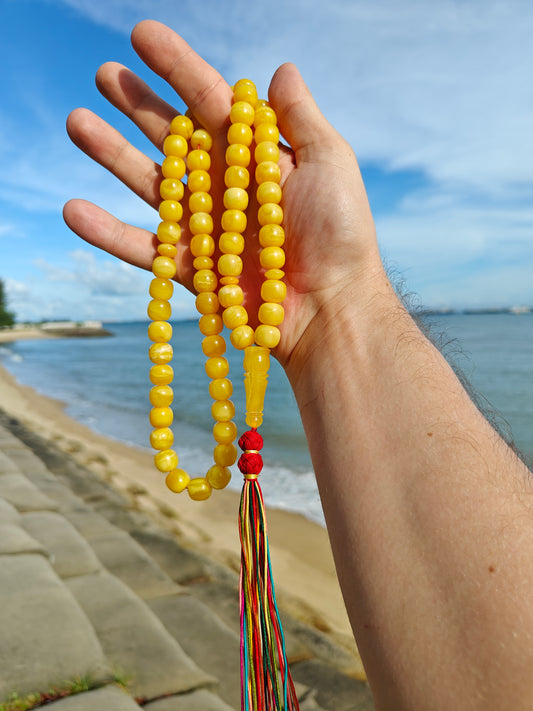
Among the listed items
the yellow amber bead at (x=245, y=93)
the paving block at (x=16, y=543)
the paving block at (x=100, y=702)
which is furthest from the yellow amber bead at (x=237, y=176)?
the paving block at (x=16, y=543)

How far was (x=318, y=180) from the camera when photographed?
4.93ft

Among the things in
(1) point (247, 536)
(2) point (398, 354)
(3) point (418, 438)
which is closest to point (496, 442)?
(3) point (418, 438)

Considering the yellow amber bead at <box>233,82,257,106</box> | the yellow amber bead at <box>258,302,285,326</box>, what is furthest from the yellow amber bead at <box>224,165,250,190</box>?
the yellow amber bead at <box>258,302,285,326</box>

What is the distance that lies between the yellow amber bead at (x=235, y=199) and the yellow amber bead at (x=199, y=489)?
873 millimetres

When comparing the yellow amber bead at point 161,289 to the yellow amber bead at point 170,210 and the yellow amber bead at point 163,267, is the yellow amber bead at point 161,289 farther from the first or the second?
the yellow amber bead at point 170,210

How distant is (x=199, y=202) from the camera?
1.62 metres

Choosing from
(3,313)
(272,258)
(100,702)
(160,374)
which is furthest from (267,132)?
(3,313)

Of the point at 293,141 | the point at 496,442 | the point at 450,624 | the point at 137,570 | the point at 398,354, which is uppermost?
the point at 293,141

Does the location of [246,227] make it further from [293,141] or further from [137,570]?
[137,570]

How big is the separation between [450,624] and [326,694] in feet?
7.16

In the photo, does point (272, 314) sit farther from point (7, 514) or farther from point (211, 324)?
point (7, 514)

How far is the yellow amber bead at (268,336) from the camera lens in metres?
1.46

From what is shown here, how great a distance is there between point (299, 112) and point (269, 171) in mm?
206

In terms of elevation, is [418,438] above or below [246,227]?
below
